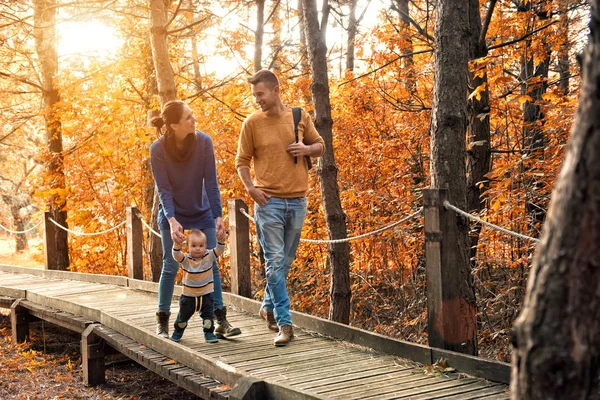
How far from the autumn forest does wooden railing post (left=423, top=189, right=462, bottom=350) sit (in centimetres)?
38

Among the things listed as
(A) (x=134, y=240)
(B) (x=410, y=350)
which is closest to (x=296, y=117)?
(B) (x=410, y=350)

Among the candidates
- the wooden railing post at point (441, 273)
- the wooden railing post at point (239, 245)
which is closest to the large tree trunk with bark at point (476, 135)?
the wooden railing post at point (239, 245)

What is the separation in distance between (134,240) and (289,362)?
215 inches

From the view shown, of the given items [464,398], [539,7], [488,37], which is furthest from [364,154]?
[464,398]

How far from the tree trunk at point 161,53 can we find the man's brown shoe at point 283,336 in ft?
16.5

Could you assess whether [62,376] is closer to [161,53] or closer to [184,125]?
[184,125]

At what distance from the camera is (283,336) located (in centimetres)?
585

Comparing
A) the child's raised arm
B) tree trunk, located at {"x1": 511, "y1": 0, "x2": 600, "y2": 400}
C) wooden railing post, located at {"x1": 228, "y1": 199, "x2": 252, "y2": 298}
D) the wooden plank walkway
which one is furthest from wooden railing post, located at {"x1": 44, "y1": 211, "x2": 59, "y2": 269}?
tree trunk, located at {"x1": 511, "y1": 0, "x2": 600, "y2": 400}

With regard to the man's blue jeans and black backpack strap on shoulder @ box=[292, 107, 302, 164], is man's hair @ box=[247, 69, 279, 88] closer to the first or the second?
black backpack strap on shoulder @ box=[292, 107, 302, 164]

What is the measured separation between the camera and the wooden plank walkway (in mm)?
4426

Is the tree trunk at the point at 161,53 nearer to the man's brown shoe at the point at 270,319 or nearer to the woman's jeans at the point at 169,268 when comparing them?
the woman's jeans at the point at 169,268

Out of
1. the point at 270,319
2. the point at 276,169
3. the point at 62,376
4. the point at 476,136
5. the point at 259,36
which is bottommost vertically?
the point at 62,376

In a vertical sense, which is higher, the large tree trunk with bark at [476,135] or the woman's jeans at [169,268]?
the large tree trunk with bark at [476,135]

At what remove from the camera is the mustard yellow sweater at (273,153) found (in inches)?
222
